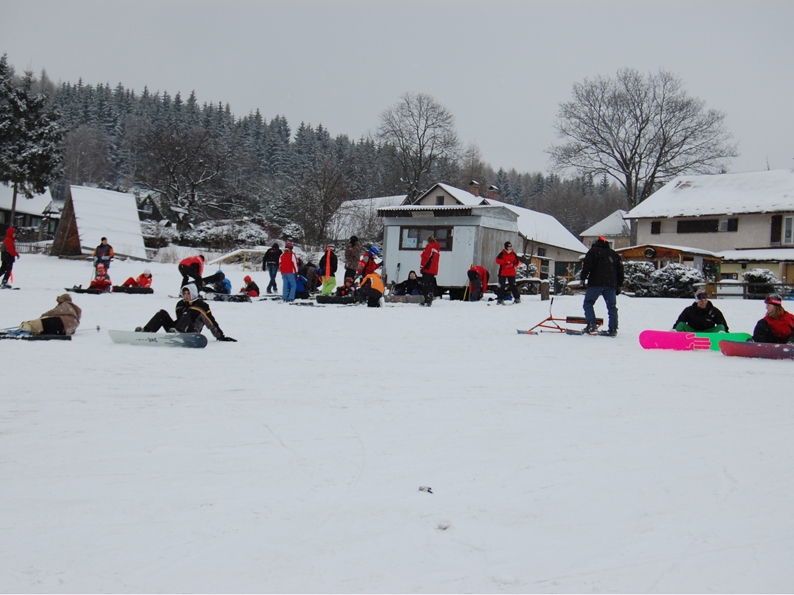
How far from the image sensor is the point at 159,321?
896 centimetres

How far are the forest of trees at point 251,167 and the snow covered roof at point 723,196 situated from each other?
729cm

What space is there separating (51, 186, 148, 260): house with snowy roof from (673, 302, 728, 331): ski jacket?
85.4 feet

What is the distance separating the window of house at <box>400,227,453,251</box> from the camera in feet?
67.7

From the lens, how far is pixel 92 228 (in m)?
30.2

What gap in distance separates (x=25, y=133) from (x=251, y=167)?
27355mm

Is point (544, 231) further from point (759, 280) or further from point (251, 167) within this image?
point (251, 167)

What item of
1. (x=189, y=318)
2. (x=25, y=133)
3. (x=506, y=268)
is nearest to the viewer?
(x=189, y=318)

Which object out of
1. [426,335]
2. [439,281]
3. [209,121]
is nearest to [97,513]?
[426,335]

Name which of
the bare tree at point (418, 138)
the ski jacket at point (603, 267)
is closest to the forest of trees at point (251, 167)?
the bare tree at point (418, 138)

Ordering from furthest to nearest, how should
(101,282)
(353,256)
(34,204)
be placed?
1. (34,204)
2. (353,256)
3. (101,282)

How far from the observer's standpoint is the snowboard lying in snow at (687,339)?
9.36m

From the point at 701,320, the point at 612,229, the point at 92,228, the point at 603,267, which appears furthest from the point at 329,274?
the point at 612,229

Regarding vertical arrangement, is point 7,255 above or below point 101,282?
above

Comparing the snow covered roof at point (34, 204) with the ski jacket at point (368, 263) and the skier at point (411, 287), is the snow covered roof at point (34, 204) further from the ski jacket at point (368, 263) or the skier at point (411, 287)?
the ski jacket at point (368, 263)
